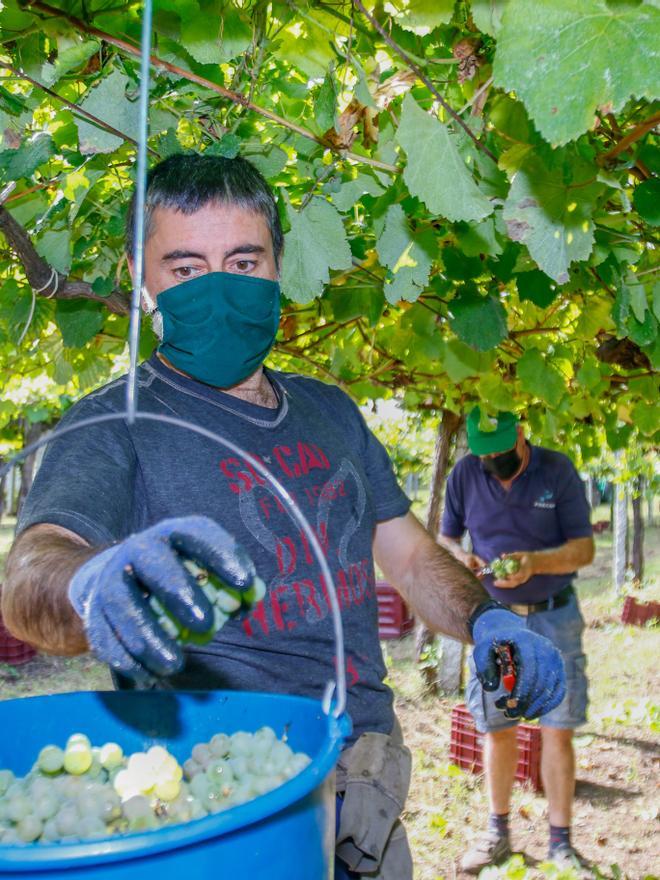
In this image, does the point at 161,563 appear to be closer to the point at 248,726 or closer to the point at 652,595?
the point at 248,726

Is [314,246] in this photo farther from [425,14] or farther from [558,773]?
[558,773]

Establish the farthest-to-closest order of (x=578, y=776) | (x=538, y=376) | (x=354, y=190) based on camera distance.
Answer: (x=578, y=776), (x=538, y=376), (x=354, y=190)

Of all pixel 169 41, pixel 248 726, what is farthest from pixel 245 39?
pixel 248 726

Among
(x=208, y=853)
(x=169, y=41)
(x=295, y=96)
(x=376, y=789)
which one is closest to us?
(x=208, y=853)

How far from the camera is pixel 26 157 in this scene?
1675 millimetres

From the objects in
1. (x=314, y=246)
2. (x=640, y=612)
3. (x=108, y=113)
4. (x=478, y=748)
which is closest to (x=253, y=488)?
(x=314, y=246)

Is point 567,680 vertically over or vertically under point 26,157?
under

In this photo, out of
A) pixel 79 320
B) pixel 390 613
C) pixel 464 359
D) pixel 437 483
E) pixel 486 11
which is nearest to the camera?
pixel 486 11

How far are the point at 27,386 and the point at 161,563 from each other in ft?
31.8

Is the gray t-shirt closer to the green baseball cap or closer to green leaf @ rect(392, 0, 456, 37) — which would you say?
green leaf @ rect(392, 0, 456, 37)

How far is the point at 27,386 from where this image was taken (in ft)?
32.7

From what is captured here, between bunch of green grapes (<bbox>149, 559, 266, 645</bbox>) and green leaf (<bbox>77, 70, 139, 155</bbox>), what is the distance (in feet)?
3.15

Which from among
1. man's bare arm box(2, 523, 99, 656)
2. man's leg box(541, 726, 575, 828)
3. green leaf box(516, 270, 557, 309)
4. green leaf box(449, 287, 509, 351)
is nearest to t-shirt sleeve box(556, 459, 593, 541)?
man's leg box(541, 726, 575, 828)

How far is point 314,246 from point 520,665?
1.02 meters
